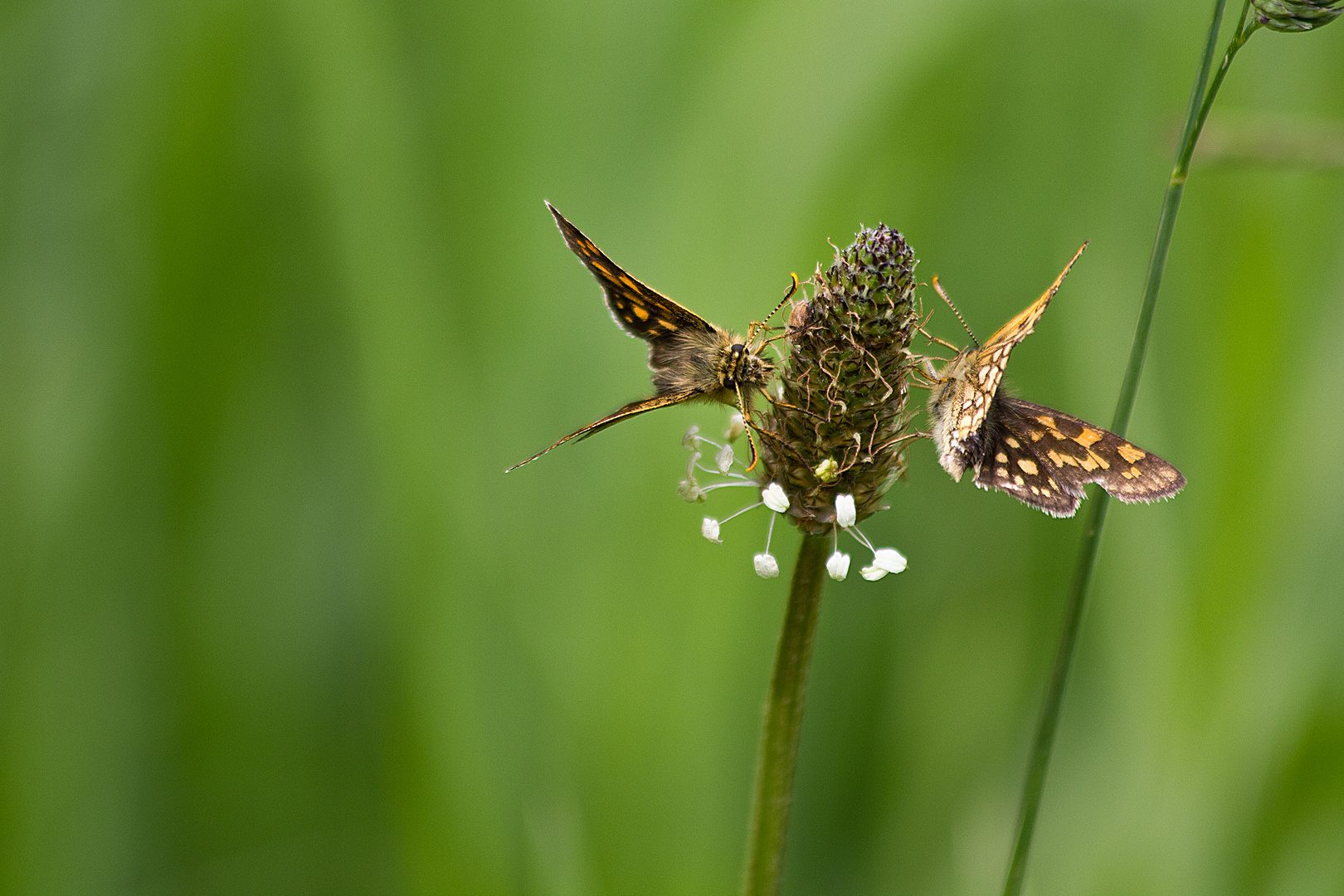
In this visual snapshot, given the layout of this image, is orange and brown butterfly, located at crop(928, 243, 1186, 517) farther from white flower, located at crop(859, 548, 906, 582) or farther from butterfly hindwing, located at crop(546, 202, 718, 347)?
butterfly hindwing, located at crop(546, 202, 718, 347)

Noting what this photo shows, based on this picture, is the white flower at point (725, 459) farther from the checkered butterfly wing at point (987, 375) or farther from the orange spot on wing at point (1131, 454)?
the orange spot on wing at point (1131, 454)

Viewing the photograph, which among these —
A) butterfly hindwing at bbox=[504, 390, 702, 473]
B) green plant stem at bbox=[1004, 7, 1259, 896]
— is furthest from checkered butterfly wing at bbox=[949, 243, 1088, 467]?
butterfly hindwing at bbox=[504, 390, 702, 473]

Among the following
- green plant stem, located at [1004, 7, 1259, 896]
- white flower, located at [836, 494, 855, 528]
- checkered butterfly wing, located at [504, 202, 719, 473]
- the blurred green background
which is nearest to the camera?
green plant stem, located at [1004, 7, 1259, 896]

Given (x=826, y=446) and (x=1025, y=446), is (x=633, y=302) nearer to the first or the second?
(x=826, y=446)

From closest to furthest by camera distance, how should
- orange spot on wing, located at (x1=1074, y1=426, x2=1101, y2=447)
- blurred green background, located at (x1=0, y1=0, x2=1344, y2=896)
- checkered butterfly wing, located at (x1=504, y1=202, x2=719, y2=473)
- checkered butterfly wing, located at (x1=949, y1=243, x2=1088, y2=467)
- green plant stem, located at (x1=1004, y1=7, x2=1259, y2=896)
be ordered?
green plant stem, located at (x1=1004, y1=7, x2=1259, y2=896) < checkered butterfly wing, located at (x1=949, y1=243, x2=1088, y2=467) < orange spot on wing, located at (x1=1074, y1=426, x2=1101, y2=447) < checkered butterfly wing, located at (x1=504, y1=202, x2=719, y2=473) < blurred green background, located at (x1=0, y1=0, x2=1344, y2=896)

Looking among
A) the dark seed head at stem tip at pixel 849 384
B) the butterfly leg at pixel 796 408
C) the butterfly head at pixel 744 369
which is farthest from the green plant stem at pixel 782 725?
the butterfly head at pixel 744 369
